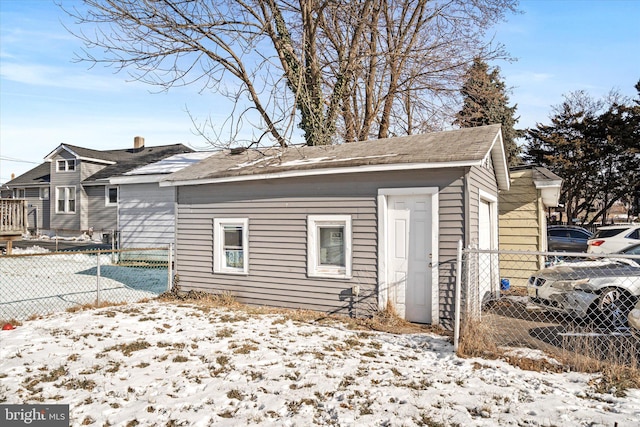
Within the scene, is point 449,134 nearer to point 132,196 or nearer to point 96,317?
point 96,317

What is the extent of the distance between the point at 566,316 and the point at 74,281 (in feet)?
40.3

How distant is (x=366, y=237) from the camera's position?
728cm

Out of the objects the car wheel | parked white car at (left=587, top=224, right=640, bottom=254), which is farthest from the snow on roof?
parked white car at (left=587, top=224, right=640, bottom=254)

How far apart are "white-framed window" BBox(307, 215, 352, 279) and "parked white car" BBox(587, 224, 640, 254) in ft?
33.0

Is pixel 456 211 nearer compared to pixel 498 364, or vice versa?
pixel 498 364

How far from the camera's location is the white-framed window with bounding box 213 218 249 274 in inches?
341

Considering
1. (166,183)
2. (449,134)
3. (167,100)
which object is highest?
(167,100)

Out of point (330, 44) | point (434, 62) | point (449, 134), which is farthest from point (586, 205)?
point (449, 134)

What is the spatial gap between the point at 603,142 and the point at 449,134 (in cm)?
2606

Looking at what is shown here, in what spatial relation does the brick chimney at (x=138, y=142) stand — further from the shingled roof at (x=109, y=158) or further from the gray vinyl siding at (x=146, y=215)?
the gray vinyl siding at (x=146, y=215)

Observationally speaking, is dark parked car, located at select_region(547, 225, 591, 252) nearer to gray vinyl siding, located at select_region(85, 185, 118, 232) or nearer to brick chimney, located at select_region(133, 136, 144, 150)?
gray vinyl siding, located at select_region(85, 185, 118, 232)

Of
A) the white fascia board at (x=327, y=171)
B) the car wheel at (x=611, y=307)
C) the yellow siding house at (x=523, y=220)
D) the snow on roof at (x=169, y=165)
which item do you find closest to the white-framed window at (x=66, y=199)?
the snow on roof at (x=169, y=165)

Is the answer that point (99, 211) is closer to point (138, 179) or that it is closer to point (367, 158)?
point (138, 179)

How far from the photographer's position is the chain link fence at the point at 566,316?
5.08 m
